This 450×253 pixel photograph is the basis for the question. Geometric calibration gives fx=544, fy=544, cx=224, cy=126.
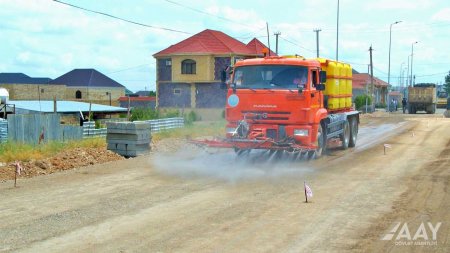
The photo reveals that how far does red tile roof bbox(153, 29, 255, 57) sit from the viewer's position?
5869 cm

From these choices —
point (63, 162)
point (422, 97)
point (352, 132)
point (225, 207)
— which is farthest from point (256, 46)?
point (225, 207)

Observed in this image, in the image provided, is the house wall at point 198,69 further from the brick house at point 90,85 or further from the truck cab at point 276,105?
the truck cab at point 276,105

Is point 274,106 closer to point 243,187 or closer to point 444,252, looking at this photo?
point 243,187

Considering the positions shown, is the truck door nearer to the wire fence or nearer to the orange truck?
the orange truck

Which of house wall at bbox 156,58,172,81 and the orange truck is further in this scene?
house wall at bbox 156,58,172,81

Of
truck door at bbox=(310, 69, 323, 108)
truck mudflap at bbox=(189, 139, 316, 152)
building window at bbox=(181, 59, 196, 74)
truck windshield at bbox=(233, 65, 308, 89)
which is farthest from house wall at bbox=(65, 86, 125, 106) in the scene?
truck mudflap at bbox=(189, 139, 316, 152)

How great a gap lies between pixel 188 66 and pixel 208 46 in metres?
3.08

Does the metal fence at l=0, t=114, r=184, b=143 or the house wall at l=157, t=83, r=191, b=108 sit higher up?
the house wall at l=157, t=83, r=191, b=108

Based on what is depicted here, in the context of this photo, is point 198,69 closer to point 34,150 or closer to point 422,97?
point 422,97

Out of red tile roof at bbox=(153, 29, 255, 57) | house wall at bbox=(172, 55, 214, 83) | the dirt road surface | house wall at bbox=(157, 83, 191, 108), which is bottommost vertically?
the dirt road surface

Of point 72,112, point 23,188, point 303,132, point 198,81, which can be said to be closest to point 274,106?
point 303,132

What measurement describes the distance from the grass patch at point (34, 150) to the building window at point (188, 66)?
1579 inches

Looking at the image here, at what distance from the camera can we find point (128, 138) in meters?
17.6

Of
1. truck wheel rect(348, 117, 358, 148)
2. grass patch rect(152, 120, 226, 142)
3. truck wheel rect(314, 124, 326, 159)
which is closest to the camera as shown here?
truck wheel rect(314, 124, 326, 159)
